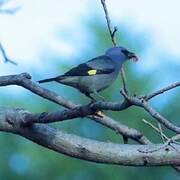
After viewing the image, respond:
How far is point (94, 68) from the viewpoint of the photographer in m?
4.07

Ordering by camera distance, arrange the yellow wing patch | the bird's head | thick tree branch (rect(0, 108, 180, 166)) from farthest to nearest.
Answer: the bird's head, the yellow wing patch, thick tree branch (rect(0, 108, 180, 166))

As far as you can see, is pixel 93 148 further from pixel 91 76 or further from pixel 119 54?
pixel 119 54

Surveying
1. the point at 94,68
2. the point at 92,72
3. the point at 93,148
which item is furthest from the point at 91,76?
the point at 93,148

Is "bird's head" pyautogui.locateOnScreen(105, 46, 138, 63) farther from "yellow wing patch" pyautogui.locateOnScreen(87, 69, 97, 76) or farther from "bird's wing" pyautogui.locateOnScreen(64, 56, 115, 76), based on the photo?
"yellow wing patch" pyautogui.locateOnScreen(87, 69, 97, 76)

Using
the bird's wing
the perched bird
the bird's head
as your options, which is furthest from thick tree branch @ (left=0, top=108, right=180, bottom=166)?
the bird's head

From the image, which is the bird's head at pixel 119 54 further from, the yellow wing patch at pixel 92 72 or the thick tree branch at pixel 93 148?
the thick tree branch at pixel 93 148

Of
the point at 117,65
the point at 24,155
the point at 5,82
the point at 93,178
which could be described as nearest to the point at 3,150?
the point at 24,155

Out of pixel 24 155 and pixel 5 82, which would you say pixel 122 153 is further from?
pixel 24 155

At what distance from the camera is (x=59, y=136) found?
9.11 ft

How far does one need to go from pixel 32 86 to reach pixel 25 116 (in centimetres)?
14

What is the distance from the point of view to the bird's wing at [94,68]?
3908 millimetres

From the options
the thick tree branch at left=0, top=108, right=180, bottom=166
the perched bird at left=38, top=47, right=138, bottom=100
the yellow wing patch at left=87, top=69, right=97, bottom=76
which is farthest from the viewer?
the yellow wing patch at left=87, top=69, right=97, bottom=76

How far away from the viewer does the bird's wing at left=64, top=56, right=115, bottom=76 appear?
391 centimetres

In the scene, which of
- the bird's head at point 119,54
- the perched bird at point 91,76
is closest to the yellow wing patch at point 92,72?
the perched bird at point 91,76
